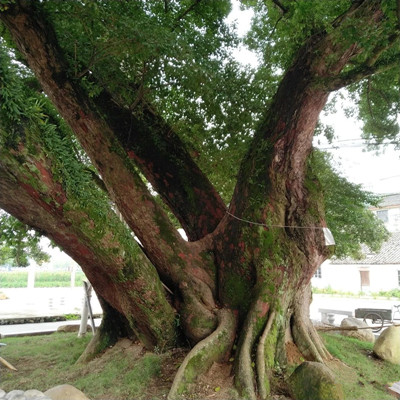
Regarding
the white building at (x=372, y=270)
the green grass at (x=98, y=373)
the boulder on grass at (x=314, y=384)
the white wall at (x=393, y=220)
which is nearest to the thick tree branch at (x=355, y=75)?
the boulder on grass at (x=314, y=384)

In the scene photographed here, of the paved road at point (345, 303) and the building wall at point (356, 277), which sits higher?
the building wall at point (356, 277)

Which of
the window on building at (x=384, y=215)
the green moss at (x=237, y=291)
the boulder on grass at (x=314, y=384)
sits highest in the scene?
the window on building at (x=384, y=215)

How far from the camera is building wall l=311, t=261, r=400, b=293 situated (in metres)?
20.5

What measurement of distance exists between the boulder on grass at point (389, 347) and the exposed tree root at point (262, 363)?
2.41 m

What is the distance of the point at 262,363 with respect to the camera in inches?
158

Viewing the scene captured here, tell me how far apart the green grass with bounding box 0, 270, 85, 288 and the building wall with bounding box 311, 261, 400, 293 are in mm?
19147

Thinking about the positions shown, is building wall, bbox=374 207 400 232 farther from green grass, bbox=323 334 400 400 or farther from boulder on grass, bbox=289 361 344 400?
boulder on grass, bbox=289 361 344 400

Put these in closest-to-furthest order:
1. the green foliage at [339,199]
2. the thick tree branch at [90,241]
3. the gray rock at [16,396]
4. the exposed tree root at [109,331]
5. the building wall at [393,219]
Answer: the gray rock at [16,396]
the thick tree branch at [90,241]
the exposed tree root at [109,331]
the green foliage at [339,199]
the building wall at [393,219]

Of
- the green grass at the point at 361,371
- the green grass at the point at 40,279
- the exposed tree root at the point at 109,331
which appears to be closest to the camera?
the green grass at the point at 361,371

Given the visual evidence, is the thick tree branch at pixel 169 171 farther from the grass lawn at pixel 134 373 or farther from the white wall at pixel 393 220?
the white wall at pixel 393 220

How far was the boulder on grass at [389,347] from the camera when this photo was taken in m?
5.57

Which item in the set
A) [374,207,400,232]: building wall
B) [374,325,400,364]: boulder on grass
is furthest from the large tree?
[374,207,400,232]: building wall

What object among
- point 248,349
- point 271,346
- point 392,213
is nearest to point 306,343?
point 271,346

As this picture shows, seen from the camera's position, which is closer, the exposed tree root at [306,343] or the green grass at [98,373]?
the green grass at [98,373]
